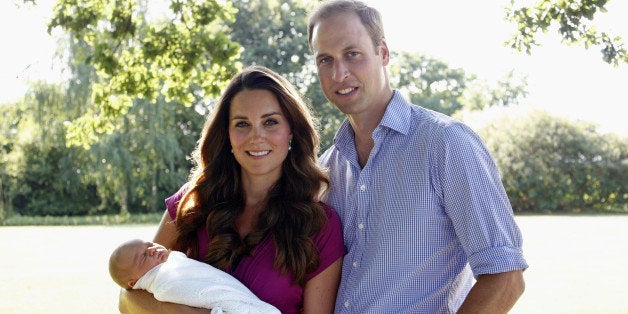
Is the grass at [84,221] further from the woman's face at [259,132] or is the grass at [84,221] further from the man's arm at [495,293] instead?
the man's arm at [495,293]

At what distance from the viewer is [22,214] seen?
121 feet

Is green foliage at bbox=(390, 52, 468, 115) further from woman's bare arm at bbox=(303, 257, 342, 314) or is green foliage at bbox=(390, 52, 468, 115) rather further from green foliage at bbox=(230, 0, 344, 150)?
woman's bare arm at bbox=(303, 257, 342, 314)

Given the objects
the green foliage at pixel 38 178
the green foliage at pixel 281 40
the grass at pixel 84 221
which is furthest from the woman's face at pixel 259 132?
the green foliage at pixel 281 40

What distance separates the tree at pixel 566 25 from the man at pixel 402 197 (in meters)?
4.03

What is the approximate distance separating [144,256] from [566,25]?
16.5 feet

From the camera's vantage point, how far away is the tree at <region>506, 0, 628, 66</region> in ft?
22.1

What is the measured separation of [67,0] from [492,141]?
28.6 metres

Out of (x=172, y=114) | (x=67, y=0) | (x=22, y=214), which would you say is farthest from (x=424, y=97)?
(x=67, y=0)

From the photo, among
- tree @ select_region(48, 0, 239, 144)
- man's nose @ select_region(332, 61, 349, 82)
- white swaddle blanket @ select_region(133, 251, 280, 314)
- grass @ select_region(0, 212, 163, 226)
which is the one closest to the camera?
white swaddle blanket @ select_region(133, 251, 280, 314)

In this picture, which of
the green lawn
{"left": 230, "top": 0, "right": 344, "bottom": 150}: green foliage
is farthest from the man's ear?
{"left": 230, "top": 0, "right": 344, "bottom": 150}: green foliage

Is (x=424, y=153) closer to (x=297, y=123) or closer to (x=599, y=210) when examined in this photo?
(x=297, y=123)

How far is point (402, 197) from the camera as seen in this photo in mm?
2877

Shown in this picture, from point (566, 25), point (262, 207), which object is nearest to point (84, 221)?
point (566, 25)

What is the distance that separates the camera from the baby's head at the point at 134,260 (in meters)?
3.23
